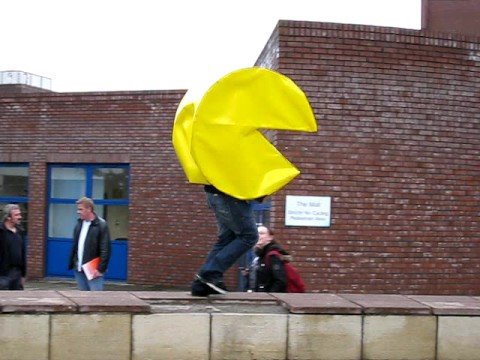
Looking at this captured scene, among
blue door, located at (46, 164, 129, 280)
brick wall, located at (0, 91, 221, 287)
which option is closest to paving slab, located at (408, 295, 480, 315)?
brick wall, located at (0, 91, 221, 287)

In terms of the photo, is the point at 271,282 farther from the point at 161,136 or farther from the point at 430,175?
the point at 161,136

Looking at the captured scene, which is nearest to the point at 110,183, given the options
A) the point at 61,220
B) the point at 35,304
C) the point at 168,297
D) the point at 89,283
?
the point at 61,220

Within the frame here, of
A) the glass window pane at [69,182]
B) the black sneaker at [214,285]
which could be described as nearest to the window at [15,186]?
the glass window pane at [69,182]

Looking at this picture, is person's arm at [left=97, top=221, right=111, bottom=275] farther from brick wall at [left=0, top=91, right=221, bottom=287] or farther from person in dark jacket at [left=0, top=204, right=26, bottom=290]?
brick wall at [left=0, top=91, right=221, bottom=287]

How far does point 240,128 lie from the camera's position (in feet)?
23.2

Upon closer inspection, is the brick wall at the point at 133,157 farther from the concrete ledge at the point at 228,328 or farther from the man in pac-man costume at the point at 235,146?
the concrete ledge at the point at 228,328

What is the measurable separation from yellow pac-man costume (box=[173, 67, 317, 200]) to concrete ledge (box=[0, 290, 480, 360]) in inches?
43.2

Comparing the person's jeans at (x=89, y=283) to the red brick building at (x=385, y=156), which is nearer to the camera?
the person's jeans at (x=89, y=283)

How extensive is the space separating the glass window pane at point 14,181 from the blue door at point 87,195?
29.6 inches

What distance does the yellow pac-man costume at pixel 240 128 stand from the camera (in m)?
6.96

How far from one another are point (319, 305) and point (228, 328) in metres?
0.79

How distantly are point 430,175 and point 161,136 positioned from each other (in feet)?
24.7

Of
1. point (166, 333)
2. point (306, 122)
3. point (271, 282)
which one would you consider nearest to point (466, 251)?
point (271, 282)

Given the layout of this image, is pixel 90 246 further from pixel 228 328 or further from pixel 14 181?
pixel 14 181
